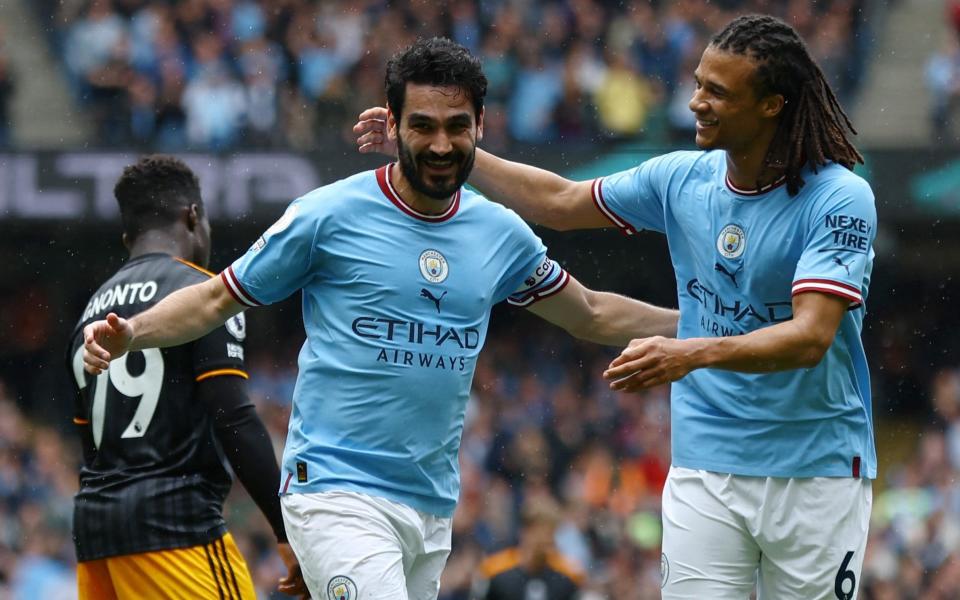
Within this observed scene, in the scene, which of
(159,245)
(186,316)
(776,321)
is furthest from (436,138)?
(159,245)

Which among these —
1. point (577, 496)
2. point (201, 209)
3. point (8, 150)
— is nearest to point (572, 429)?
point (577, 496)

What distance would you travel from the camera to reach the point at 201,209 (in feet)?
19.7

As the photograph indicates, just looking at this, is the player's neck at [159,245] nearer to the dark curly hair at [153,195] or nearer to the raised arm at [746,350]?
the dark curly hair at [153,195]

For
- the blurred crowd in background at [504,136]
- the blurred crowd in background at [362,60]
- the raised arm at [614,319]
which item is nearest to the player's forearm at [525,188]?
the raised arm at [614,319]

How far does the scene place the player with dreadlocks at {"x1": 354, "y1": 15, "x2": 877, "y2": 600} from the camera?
4723 mm

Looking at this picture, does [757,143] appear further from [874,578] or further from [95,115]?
[95,115]

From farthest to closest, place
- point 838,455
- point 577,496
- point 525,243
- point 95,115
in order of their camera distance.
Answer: point 95,115
point 577,496
point 525,243
point 838,455

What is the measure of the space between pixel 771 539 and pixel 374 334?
139 cm

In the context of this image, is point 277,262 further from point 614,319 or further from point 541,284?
point 614,319

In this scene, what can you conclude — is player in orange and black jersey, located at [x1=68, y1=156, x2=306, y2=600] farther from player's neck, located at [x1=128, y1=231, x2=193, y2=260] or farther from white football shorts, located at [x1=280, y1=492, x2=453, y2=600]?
white football shorts, located at [x1=280, y1=492, x2=453, y2=600]

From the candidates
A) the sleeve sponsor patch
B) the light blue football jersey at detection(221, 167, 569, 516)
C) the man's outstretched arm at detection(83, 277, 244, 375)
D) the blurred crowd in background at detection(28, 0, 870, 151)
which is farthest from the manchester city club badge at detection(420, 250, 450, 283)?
the blurred crowd in background at detection(28, 0, 870, 151)

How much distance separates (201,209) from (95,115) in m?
9.91

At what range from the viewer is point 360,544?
4590 millimetres

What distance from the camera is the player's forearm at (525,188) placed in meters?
5.54
